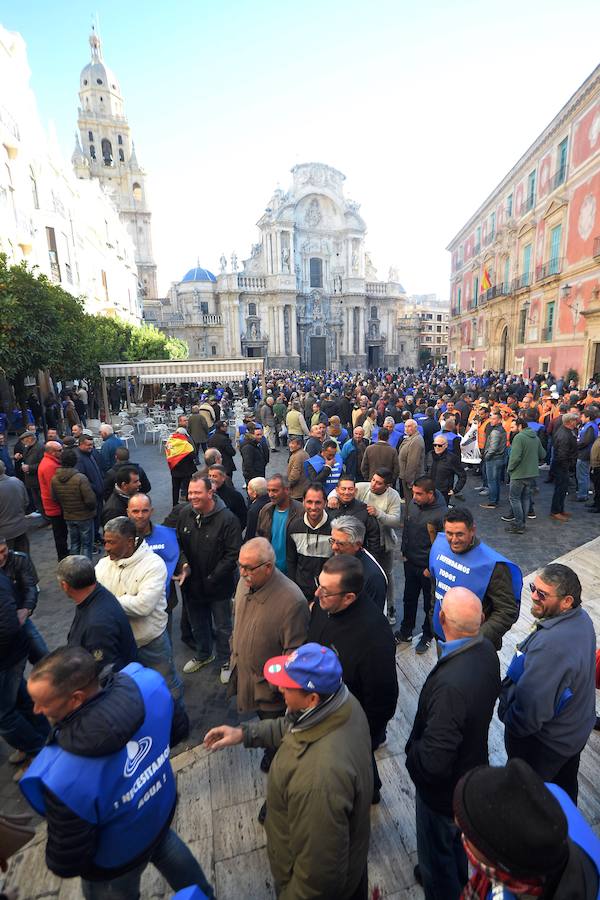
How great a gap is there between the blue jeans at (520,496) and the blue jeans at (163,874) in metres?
6.28

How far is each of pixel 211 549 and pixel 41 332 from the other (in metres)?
11.6

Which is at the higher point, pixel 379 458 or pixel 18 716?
pixel 379 458

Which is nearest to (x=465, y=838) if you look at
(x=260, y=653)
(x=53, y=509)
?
(x=260, y=653)

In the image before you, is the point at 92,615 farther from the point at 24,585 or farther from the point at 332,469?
the point at 332,469

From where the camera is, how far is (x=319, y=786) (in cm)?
150

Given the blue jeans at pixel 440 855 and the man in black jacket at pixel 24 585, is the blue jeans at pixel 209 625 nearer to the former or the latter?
the man in black jacket at pixel 24 585

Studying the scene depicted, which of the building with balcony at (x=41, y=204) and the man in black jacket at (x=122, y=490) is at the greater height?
the building with balcony at (x=41, y=204)

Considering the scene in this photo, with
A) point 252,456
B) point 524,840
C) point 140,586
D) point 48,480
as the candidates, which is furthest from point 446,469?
point 524,840

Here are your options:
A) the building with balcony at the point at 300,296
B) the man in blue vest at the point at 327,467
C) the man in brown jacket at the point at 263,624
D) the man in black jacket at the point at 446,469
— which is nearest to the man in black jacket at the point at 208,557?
the man in brown jacket at the point at 263,624

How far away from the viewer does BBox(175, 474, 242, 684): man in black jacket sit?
3.85 m

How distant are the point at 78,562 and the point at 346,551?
1.69 metres

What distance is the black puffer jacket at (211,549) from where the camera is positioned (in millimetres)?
3859

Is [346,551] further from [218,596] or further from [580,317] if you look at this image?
[580,317]

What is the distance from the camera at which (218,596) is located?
401 centimetres
